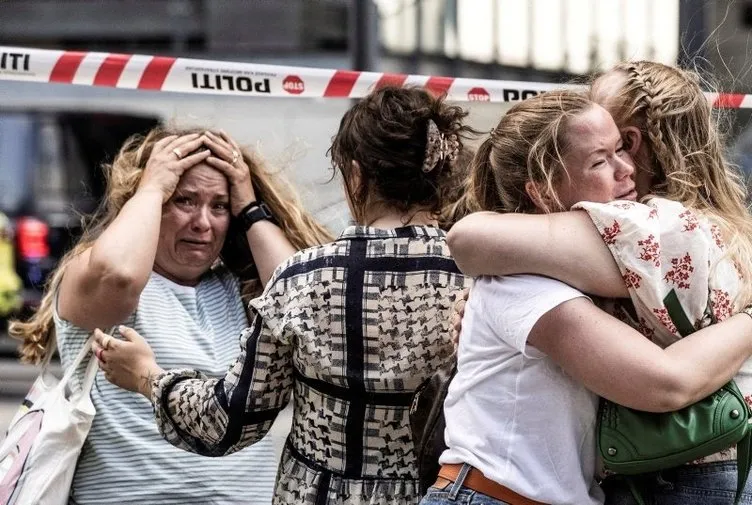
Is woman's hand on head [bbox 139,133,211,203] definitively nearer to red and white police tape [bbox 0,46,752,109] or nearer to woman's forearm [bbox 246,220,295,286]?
woman's forearm [bbox 246,220,295,286]

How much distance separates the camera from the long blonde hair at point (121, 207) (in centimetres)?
315

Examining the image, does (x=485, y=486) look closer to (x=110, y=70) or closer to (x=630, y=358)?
(x=630, y=358)

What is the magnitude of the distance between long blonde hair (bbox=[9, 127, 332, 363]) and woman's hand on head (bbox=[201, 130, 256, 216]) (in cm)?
7

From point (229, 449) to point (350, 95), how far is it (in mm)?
1511

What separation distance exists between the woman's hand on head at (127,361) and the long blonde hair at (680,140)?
1.14 m

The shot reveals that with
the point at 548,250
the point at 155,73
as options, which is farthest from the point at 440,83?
the point at 548,250

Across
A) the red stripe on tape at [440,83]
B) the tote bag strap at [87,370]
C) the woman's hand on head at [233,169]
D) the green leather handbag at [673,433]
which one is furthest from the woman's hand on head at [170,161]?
the green leather handbag at [673,433]

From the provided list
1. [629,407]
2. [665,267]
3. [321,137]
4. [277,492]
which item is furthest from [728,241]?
[321,137]

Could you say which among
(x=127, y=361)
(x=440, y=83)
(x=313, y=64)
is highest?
(x=440, y=83)

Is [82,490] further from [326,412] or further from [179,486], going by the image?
[326,412]

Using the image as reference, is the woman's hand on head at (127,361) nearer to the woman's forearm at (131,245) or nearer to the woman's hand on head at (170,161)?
the woman's forearm at (131,245)

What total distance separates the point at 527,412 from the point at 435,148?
0.70 metres

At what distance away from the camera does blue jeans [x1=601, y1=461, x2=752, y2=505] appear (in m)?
2.04

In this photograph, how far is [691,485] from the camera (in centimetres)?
205
